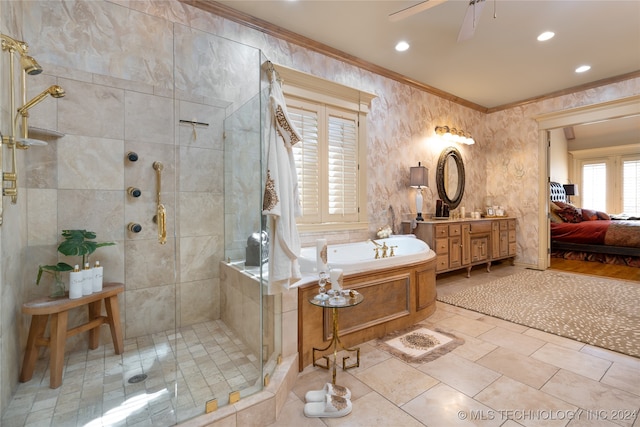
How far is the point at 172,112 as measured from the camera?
93.5 inches

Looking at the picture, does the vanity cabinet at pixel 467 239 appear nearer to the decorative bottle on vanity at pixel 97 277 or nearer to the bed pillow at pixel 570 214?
the bed pillow at pixel 570 214

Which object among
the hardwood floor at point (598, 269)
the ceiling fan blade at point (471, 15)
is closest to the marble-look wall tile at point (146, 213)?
the ceiling fan blade at point (471, 15)

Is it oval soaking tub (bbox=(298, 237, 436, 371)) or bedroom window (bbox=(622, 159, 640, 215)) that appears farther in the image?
bedroom window (bbox=(622, 159, 640, 215))

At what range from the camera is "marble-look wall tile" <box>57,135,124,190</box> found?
6.57 ft

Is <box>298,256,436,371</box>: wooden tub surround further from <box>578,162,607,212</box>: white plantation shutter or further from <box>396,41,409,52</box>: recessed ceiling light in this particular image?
<box>578,162,607,212</box>: white plantation shutter

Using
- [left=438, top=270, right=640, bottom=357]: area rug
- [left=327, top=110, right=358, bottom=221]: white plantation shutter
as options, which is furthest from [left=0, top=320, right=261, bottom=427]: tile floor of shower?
[left=438, top=270, right=640, bottom=357]: area rug

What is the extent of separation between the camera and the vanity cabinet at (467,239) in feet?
12.8

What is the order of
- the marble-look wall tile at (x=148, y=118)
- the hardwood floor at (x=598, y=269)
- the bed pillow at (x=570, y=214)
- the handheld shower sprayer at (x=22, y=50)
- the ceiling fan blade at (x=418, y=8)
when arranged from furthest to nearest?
the bed pillow at (x=570, y=214)
the hardwood floor at (x=598, y=269)
the marble-look wall tile at (x=148, y=118)
the ceiling fan blade at (x=418, y=8)
the handheld shower sprayer at (x=22, y=50)

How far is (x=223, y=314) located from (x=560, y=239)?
22.2 ft

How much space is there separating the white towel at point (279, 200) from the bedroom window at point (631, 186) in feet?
31.0

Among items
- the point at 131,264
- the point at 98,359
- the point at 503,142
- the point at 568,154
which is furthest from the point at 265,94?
the point at 568,154

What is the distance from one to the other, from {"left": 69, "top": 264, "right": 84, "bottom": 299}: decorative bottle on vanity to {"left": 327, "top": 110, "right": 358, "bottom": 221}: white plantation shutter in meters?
2.28

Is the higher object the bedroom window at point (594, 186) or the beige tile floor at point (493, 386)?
the bedroom window at point (594, 186)

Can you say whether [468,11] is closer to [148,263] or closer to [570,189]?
[148,263]
